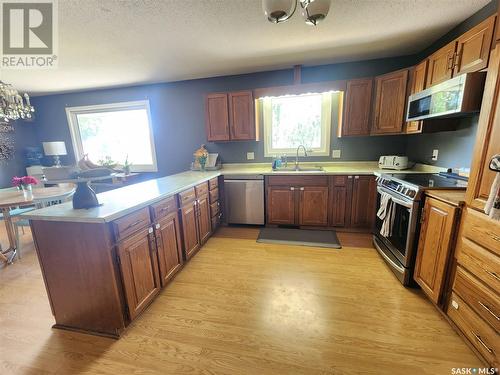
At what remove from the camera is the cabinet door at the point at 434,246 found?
150 centimetres

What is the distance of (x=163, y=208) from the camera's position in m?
1.90

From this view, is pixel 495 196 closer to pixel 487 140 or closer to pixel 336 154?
pixel 487 140

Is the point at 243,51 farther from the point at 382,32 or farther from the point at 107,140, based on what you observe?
the point at 107,140

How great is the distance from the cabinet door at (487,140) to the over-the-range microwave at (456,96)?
441mm

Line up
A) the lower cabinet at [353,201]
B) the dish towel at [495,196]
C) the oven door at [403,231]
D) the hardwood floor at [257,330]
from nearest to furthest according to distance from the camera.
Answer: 1. the dish towel at [495,196]
2. the hardwood floor at [257,330]
3. the oven door at [403,231]
4. the lower cabinet at [353,201]

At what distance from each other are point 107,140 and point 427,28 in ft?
16.9

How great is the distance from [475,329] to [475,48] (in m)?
2.04

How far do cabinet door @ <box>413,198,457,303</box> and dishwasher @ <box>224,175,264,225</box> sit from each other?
6.27ft

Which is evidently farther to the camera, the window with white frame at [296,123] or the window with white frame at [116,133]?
the window with white frame at [116,133]

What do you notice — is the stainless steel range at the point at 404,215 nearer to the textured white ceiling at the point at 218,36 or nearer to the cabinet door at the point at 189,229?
the textured white ceiling at the point at 218,36

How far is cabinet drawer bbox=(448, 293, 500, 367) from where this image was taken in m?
1.16

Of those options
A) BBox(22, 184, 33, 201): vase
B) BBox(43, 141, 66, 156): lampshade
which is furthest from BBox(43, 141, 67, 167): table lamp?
BBox(22, 184, 33, 201): vase

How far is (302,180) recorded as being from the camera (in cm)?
299

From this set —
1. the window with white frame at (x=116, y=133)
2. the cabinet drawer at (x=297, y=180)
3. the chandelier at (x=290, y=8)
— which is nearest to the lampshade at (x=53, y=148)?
the window with white frame at (x=116, y=133)
